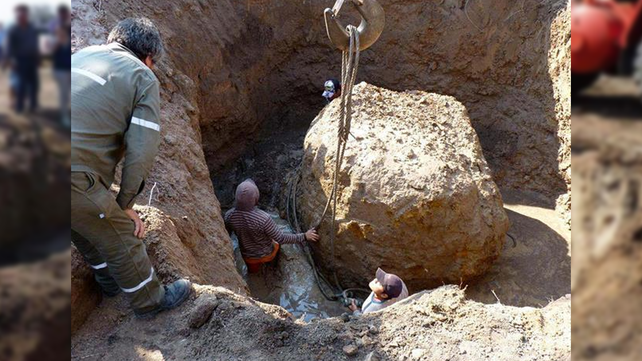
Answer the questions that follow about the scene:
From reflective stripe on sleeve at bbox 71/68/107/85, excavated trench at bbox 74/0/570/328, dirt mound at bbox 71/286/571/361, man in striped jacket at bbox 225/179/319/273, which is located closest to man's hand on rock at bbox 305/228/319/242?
man in striped jacket at bbox 225/179/319/273

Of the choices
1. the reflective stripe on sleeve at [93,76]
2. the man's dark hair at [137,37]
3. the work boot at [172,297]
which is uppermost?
the man's dark hair at [137,37]

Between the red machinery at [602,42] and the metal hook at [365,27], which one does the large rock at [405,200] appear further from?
the red machinery at [602,42]

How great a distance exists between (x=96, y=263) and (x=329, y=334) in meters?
1.25

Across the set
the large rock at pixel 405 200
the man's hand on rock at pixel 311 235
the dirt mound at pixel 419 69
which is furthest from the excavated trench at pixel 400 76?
the man's hand on rock at pixel 311 235

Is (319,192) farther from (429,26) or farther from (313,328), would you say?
(429,26)

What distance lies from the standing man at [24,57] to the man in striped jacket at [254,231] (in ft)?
12.6

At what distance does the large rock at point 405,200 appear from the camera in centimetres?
455

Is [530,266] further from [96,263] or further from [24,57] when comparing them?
[24,57]

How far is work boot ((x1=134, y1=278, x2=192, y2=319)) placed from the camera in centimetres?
297

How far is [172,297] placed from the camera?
9.83 feet

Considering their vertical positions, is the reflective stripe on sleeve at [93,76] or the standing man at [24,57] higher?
the standing man at [24,57]

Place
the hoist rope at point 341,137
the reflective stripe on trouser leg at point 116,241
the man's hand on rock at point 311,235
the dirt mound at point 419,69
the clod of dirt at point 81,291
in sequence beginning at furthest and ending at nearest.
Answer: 1. the dirt mound at point 419,69
2. the man's hand on rock at point 311,235
3. the hoist rope at point 341,137
4. the clod of dirt at point 81,291
5. the reflective stripe on trouser leg at point 116,241

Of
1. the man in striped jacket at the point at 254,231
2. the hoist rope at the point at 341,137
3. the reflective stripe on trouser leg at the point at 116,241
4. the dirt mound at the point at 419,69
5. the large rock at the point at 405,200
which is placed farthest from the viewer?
the dirt mound at the point at 419,69

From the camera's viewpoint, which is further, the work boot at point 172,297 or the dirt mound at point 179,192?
the dirt mound at point 179,192
